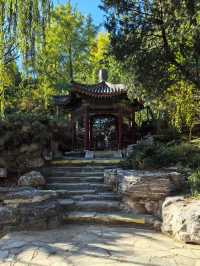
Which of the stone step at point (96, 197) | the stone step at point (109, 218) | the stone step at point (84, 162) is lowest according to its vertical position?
the stone step at point (109, 218)

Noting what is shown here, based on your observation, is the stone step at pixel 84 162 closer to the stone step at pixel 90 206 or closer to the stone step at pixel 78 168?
the stone step at pixel 78 168

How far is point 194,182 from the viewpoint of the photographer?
6.53 metres

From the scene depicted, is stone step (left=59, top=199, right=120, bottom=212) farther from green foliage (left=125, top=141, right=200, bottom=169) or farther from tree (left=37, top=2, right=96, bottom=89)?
tree (left=37, top=2, right=96, bottom=89)

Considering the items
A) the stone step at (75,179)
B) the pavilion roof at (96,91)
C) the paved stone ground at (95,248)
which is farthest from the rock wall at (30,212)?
the pavilion roof at (96,91)

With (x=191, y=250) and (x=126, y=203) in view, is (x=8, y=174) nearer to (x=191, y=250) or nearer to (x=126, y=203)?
(x=126, y=203)

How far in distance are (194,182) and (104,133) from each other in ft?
33.2

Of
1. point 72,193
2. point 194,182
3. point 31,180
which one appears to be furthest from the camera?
point 31,180

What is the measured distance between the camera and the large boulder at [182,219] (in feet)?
17.1

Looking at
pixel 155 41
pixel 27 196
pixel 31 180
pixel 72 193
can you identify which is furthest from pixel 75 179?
pixel 155 41

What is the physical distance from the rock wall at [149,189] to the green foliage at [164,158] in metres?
1.06

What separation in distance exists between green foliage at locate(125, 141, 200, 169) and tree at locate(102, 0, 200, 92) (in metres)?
1.88

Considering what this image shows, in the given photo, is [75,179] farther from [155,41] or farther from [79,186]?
[155,41]

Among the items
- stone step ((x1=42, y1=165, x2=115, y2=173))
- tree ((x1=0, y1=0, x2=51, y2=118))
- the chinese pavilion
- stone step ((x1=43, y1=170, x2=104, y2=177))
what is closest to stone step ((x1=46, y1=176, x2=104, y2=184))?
stone step ((x1=43, y1=170, x2=104, y2=177))

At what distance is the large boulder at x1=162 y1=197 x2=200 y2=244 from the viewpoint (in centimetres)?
521
